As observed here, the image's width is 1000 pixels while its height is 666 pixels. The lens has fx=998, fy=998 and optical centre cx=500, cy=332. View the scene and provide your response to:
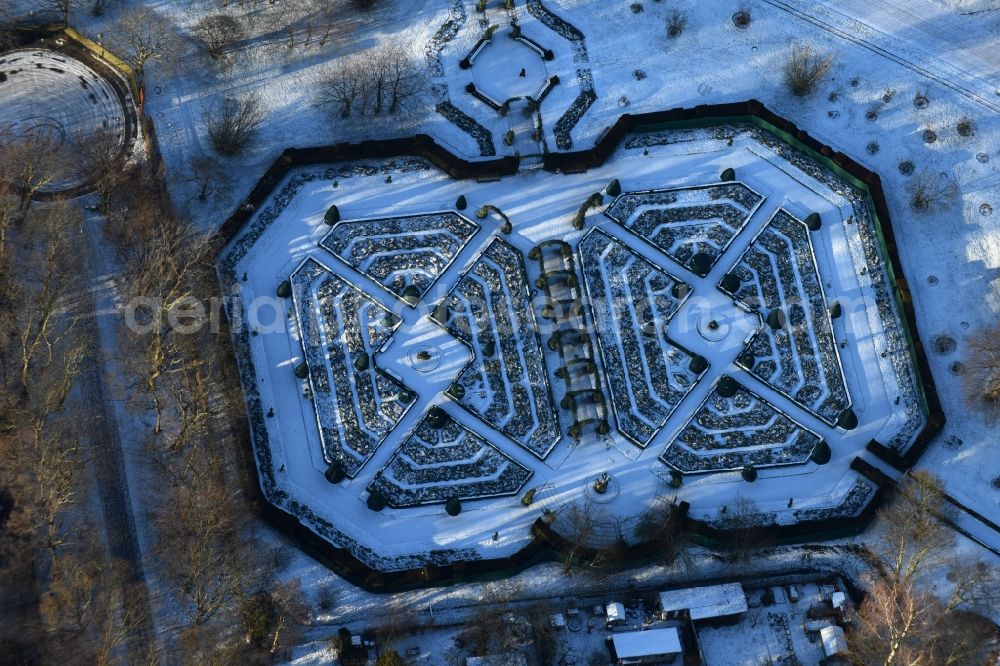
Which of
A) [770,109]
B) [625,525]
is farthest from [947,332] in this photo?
[625,525]

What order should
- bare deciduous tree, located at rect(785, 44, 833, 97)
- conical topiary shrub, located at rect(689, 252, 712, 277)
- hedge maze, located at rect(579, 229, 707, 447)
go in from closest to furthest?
hedge maze, located at rect(579, 229, 707, 447), conical topiary shrub, located at rect(689, 252, 712, 277), bare deciduous tree, located at rect(785, 44, 833, 97)

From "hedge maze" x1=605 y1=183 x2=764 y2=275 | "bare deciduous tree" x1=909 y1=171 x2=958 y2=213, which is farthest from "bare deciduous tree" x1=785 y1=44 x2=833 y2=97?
"bare deciduous tree" x1=909 y1=171 x2=958 y2=213

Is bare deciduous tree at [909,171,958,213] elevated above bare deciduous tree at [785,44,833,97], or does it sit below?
below

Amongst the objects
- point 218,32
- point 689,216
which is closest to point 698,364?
point 689,216

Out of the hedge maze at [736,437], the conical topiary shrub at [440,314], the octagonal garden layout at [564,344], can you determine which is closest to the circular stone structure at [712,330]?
the octagonal garden layout at [564,344]

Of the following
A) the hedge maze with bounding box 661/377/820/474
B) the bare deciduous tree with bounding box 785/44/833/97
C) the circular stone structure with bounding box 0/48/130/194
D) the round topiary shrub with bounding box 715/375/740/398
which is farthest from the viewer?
the bare deciduous tree with bounding box 785/44/833/97

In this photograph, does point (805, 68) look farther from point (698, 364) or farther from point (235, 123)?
point (235, 123)

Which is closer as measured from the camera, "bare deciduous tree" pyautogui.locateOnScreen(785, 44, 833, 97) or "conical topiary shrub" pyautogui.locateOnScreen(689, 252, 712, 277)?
"conical topiary shrub" pyautogui.locateOnScreen(689, 252, 712, 277)

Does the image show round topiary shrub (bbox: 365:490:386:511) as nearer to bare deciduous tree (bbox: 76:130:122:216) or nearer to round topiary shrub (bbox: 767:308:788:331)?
bare deciduous tree (bbox: 76:130:122:216)
